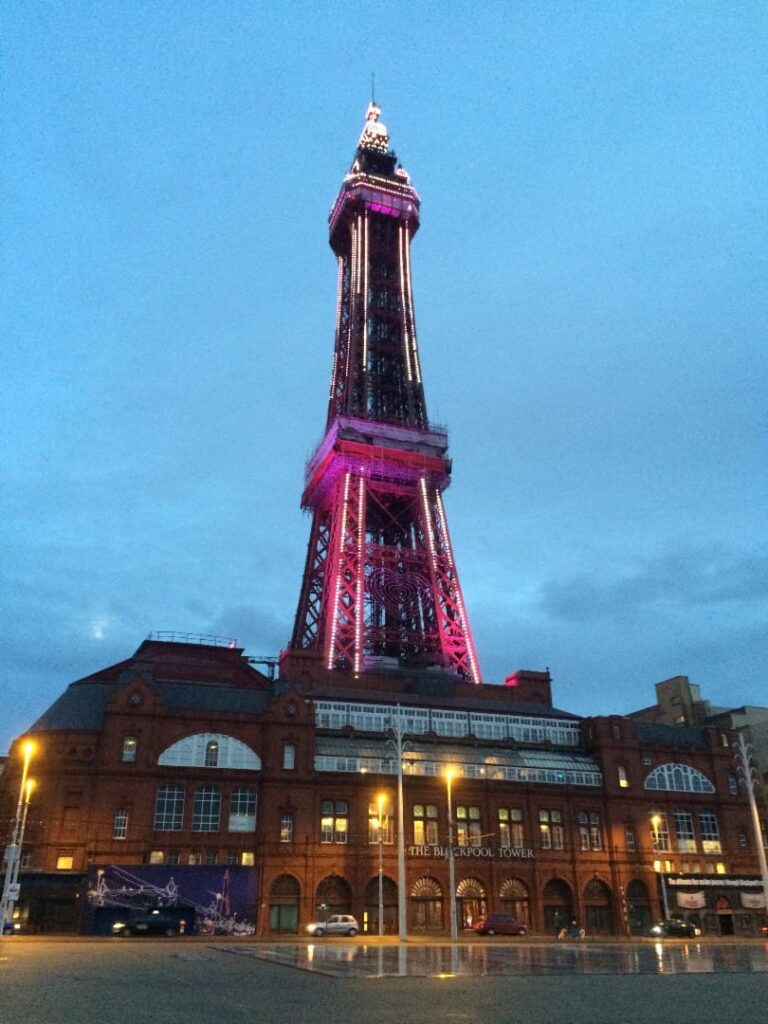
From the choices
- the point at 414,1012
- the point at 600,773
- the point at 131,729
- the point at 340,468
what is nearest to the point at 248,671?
the point at 131,729

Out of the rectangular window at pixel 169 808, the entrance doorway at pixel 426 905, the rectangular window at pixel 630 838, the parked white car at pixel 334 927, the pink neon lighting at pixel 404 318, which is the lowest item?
the parked white car at pixel 334 927

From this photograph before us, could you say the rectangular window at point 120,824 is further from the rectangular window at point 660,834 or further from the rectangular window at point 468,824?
the rectangular window at point 660,834

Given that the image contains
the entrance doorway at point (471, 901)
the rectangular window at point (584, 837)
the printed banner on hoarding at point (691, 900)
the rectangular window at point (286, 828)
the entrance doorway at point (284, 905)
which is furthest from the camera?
the rectangular window at point (584, 837)

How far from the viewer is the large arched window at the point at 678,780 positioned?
79.9 m

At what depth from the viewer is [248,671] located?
8356cm

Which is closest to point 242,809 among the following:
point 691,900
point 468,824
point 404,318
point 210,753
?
point 210,753

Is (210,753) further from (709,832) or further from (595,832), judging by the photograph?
(709,832)

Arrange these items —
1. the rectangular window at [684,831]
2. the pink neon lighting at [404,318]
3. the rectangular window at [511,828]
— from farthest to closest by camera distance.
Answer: the pink neon lighting at [404,318], the rectangular window at [684,831], the rectangular window at [511,828]

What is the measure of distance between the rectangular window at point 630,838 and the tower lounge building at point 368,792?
265mm

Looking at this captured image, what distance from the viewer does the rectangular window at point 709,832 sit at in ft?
259

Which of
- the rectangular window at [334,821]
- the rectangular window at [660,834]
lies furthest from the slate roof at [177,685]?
the rectangular window at [660,834]

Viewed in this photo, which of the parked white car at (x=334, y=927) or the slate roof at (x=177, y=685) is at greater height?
the slate roof at (x=177, y=685)

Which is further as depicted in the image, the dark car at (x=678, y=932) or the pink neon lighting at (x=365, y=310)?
the pink neon lighting at (x=365, y=310)

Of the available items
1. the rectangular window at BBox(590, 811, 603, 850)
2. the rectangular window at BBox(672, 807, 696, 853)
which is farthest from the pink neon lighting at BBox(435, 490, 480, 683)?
the rectangular window at BBox(672, 807, 696, 853)
